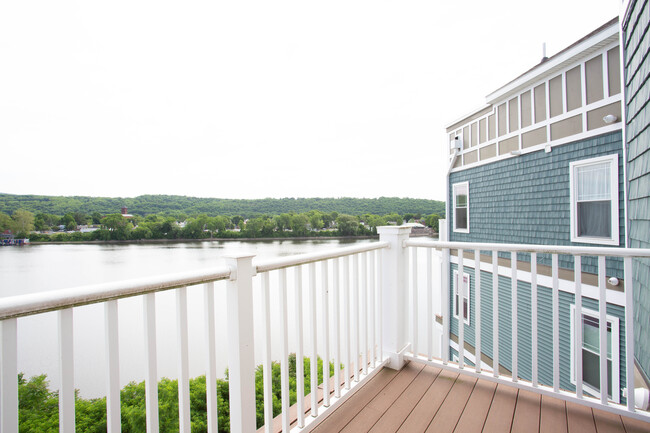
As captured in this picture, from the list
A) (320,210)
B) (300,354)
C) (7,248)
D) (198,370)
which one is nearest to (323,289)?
(300,354)

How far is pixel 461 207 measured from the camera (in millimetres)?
9188

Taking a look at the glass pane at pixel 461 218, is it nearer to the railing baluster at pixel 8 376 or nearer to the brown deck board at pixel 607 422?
the brown deck board at pixel 607 422

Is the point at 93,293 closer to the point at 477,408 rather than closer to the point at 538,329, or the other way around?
the point at 477,408

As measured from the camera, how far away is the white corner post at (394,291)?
2.46 metres

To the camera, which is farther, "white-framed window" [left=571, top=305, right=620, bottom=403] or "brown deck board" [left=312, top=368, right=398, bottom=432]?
"white-framed window" [left=571, top=305, right=620, bottom=403]

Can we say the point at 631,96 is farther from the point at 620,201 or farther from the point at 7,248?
the point at 7,248

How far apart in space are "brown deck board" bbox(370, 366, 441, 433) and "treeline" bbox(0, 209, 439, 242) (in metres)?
3.62

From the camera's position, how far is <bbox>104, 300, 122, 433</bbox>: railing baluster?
914 mm

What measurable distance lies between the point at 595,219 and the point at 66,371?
6847 mm

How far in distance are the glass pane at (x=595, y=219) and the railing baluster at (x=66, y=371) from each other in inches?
261

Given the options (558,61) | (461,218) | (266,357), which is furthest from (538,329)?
(266,357)

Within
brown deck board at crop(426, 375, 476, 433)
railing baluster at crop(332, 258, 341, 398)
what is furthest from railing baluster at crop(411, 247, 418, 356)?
railing baluster at crop(332, 258, 341, 398)

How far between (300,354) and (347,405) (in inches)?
24.4

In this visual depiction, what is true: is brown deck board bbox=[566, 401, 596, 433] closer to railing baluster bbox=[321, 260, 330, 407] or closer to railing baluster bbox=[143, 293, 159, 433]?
railing baluster bbox=[321, 260, 330, 407]
